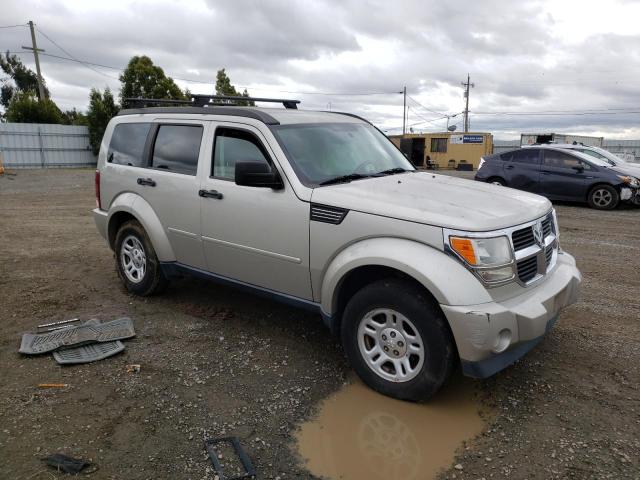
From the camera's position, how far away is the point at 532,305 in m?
3.22

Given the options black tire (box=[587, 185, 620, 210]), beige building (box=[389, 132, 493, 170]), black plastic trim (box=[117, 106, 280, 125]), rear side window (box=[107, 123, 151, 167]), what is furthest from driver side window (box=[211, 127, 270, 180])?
beige building (box=[389, 132, 493, 170])

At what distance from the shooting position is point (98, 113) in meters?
29.9

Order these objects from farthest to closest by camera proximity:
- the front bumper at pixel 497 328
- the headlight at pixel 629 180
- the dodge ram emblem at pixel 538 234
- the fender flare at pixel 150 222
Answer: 1. the headlight at pixel 629 180
2. the fender flare at pixel 150 222
3. the dodge ram emblem at pixel 538 234
4. the front bumper at pixel 497 328

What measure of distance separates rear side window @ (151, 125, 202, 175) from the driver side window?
25cm

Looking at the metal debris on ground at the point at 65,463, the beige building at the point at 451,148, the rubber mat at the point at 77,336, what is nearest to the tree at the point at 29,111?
the beige building at the point at 451,148

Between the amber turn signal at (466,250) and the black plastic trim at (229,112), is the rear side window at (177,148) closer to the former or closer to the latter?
the black plastic trim at (229,112)

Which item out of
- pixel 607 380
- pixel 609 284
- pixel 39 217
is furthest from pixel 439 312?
pixel 39 217

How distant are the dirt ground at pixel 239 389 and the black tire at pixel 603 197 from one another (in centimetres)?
701

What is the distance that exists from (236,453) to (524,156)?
12.5 metres

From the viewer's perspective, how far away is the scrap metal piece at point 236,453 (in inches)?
107

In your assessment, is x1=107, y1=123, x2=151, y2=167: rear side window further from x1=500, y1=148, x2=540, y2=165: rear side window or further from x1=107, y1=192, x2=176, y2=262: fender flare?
x1=500, y1=148, x2=540, y2=165: rear side window

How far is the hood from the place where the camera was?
10.5ft

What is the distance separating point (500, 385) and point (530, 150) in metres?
11.1

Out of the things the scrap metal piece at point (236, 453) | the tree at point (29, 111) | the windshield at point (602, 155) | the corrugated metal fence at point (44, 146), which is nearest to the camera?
the scrap metal piece at point (236, 453)
